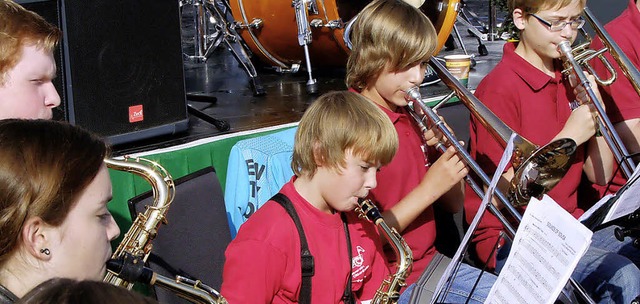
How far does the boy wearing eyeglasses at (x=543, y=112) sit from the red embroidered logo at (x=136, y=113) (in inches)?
60.7

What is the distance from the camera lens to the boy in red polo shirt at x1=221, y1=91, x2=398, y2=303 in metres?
2.17

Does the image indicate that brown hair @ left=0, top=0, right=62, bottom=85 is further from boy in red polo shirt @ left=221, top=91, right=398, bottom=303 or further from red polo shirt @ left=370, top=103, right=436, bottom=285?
red polo shirt @ left=370, top=103, right=436, bottom=285

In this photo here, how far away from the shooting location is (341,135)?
7.56ft

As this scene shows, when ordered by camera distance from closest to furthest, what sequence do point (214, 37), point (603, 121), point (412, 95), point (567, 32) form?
point (412, 95)
point (603, 121)
point (567, 32)
point (214, 37)

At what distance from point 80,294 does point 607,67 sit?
2.54 meters

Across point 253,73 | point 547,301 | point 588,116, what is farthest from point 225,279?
point 253,73

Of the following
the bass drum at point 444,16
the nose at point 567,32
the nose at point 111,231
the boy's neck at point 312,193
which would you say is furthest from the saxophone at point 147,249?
the bass drum at point 444,16

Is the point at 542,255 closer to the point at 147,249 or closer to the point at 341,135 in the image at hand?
the point at 341,135

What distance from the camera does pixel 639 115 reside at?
3.12 meters

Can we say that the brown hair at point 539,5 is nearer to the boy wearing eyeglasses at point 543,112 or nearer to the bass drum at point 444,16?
the boy wearing eyeglasses at point 543,112

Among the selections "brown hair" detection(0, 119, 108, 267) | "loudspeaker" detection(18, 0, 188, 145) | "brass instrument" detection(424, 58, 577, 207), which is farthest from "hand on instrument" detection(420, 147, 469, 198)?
"loudspeaker" detection(18, 0, 188, 145)

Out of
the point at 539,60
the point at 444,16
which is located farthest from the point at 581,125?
the point at 444,16

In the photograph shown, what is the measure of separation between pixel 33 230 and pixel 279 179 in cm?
153

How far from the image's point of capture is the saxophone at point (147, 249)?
1.85m
